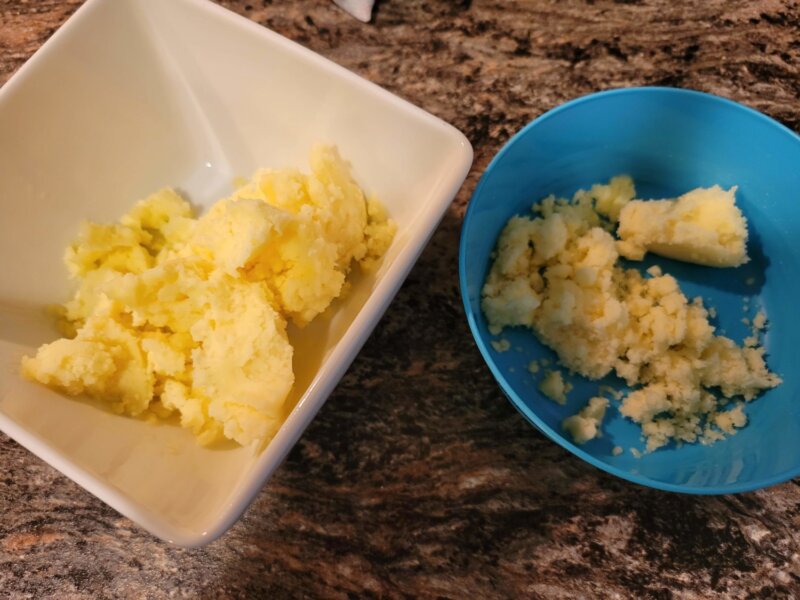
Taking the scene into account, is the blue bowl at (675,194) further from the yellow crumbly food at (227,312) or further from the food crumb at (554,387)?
the yellow crumbly food at (227,312)

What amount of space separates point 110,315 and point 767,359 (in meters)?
0.96

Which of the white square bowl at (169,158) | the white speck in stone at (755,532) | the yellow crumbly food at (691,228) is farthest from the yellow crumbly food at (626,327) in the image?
the white square bowl at (169,158)

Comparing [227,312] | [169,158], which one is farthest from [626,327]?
[169,158]

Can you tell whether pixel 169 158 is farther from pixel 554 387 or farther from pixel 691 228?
pixel 691 228

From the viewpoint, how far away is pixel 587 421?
2.83 ft

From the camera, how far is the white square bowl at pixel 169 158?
2.20 ft

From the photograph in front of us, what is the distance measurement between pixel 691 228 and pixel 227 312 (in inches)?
27.3

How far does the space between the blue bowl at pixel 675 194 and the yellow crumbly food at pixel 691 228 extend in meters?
0.05

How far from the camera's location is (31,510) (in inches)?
34.0

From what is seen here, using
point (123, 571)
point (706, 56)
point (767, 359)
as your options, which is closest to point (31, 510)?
point (123, 571)

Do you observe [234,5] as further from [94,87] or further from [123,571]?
[123,571]

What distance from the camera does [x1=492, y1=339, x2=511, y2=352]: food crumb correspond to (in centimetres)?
90

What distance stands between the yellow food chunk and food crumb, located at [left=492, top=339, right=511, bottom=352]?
134 millimetres

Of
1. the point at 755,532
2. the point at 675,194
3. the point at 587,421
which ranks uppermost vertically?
the point at 675,194
